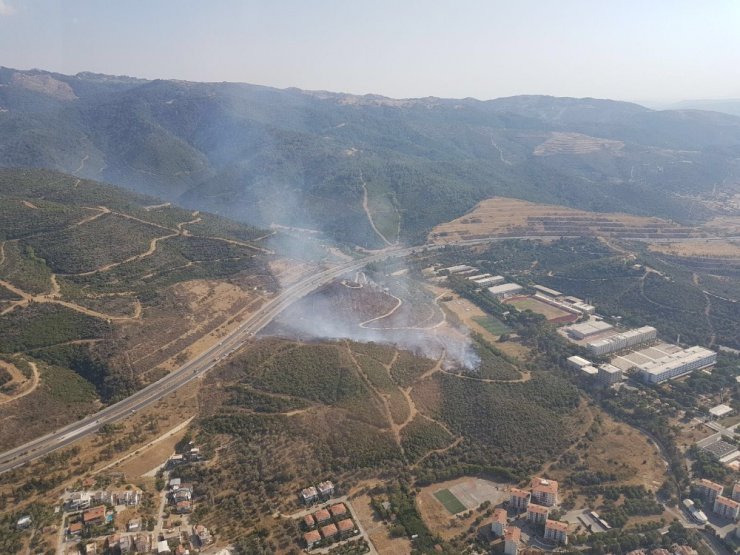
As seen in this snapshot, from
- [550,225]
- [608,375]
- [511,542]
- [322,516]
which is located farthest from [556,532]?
[550,225]

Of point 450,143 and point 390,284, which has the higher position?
point 450,143

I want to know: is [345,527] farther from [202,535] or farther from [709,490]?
[709,490]

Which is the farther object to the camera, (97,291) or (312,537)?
(97,291)

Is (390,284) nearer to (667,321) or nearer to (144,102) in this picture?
(667,321)

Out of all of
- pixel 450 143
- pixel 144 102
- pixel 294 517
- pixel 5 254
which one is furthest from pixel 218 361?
pixel 144 102

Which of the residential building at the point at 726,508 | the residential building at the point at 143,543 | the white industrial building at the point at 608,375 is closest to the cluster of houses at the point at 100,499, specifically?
the residential building at the point at 143,543

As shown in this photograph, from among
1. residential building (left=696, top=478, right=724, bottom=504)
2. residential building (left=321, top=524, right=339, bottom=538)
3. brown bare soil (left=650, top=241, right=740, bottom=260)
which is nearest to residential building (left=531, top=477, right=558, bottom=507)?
residential building (left=696, top=478, right=724, bottom=504)

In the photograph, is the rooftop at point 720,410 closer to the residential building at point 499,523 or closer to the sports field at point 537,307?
the sports field at point 537,307

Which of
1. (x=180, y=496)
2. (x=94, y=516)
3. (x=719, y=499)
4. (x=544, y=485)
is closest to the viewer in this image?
(x=94, y=516)
